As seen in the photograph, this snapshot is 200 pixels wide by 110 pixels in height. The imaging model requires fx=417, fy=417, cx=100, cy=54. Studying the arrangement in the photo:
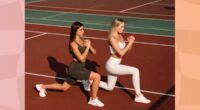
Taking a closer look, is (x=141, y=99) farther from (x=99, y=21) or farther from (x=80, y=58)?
(x=99, y=21)

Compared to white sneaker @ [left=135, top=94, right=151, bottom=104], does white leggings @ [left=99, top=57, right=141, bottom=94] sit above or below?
above

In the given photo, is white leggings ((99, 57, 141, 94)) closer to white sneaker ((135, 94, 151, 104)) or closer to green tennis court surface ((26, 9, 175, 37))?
white sneaker ((135, 94, 151, 104))

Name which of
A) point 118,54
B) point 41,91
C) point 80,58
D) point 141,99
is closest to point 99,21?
point 41,91

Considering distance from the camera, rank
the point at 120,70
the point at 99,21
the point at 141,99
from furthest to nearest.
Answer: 1. the point at 99,21
2. the point at 141,99
3. the point at 120,70

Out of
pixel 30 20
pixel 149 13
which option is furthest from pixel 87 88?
pixel 149 13

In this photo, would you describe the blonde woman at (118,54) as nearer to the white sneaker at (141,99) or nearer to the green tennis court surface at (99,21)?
the white sneaker at (141,99)

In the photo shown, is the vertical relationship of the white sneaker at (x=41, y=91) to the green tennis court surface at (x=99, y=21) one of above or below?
below

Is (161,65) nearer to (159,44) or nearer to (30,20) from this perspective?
(159,44)

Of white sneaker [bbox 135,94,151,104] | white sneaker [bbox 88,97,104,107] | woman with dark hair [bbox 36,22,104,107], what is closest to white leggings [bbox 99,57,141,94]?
white sneaker [bbox 135,94,151,104]

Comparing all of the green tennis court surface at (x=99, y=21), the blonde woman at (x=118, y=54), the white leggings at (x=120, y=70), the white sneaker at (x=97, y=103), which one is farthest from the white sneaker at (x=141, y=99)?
the green tennis court surface at (x=99, y=21)

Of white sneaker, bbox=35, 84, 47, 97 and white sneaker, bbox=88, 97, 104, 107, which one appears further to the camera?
white sneaker, bbox=35, 84, 47, 97
